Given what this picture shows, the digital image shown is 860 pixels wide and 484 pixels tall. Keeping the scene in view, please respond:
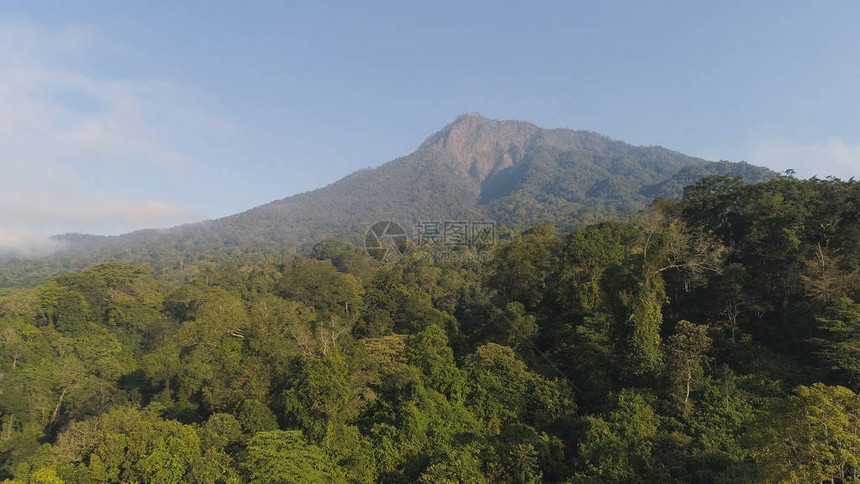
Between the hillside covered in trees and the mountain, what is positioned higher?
the mountain

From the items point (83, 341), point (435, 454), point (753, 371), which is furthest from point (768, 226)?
point (83, 341)

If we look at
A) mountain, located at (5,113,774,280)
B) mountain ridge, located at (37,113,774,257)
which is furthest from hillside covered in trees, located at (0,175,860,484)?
mountain ridge, located at (37,113,774,257)

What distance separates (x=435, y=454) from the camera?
13078 mm

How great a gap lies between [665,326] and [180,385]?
23256 mm

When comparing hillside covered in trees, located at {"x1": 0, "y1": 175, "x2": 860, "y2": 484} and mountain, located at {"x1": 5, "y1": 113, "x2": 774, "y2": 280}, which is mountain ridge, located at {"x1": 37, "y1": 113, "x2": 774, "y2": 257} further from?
hillside covered in trees, located at {"x1": 0, "y1": 175, "x2": 860, "y2": 484}

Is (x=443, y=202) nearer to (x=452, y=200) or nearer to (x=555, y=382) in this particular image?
(x=452, y=200)

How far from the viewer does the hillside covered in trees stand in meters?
11.8

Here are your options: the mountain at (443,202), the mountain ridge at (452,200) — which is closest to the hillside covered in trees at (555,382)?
the mountain at (443,202)

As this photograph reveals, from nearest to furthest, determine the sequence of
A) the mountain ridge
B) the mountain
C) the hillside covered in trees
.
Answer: the hillside covered in trees → the mountain → the mountain ridge

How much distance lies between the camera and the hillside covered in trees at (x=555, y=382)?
11.8 metres

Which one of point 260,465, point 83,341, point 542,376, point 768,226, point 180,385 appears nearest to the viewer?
point 260,465

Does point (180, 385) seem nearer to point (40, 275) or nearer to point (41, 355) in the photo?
point (41, 355)

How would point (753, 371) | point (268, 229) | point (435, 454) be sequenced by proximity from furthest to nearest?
point (268, 229) → point (753, 371) → point (435, 454)

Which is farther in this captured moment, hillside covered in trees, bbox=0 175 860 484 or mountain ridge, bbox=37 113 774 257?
mountain ridge, bbox=37 113 774 257
